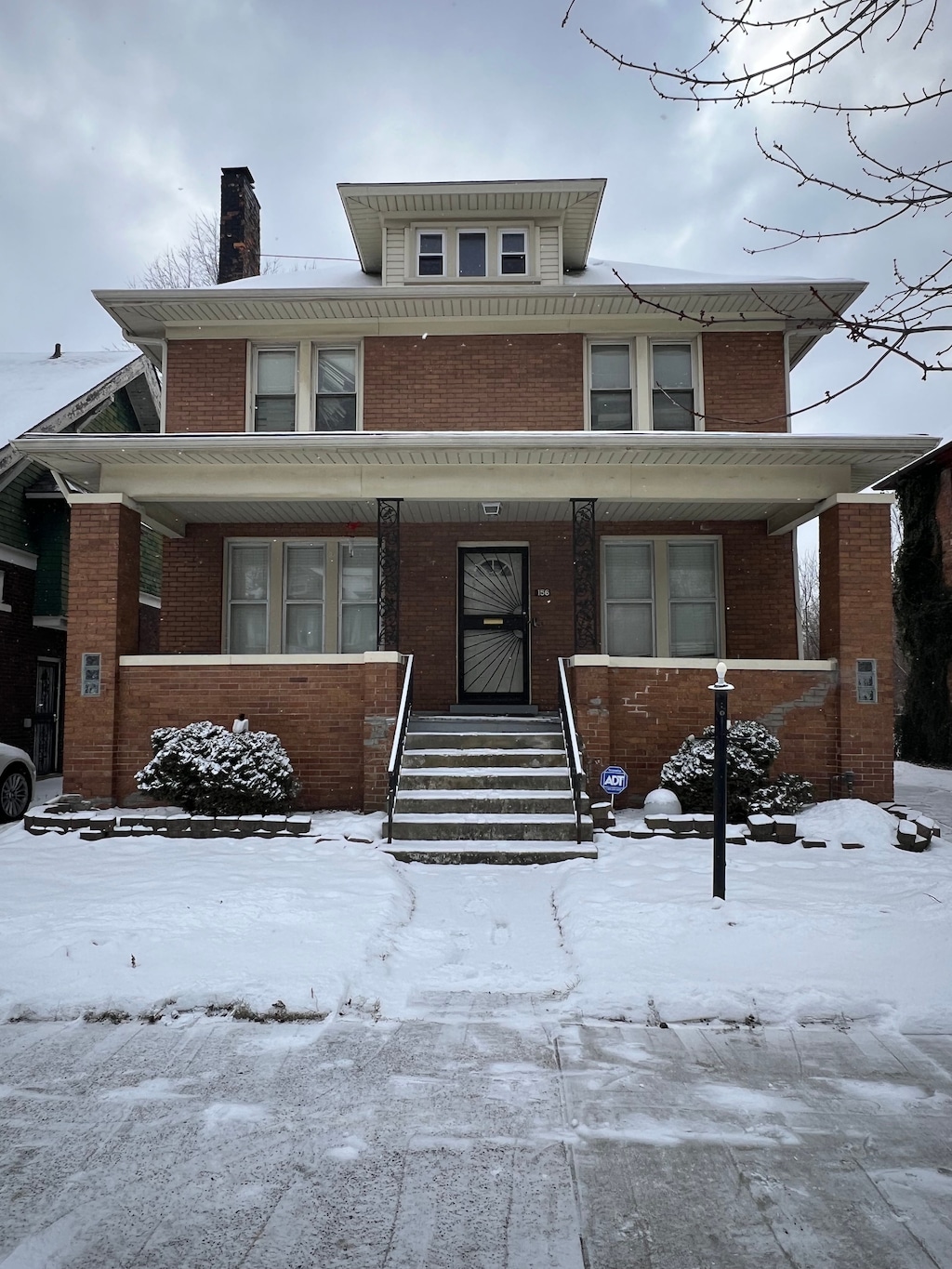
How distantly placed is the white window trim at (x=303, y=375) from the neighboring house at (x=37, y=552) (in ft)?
13.2

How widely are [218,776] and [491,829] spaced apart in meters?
2.87

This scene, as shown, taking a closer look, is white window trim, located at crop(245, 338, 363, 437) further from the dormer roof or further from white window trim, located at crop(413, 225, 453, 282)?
the dormer roof

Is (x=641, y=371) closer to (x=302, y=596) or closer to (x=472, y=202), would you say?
(x=472, y=202)

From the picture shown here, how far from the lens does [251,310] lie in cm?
1157

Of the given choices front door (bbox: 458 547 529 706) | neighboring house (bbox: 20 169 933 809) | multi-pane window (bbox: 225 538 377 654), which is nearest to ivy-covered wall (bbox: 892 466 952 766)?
neighboring house (bbox: 20 169 933 809)

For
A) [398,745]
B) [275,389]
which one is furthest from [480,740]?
[275,389]

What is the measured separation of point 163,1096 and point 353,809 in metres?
6.15

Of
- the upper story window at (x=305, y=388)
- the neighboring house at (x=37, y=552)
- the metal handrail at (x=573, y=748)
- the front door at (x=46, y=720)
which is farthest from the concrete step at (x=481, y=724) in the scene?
the front door at (x=46, y=720)

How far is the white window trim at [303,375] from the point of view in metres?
11.8

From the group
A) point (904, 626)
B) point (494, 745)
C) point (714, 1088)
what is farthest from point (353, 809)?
point (904, 626)

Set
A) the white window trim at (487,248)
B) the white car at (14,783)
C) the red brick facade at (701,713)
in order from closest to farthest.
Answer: the red brick facade at (701,713)
the white car at (14,783)
the white window trim at (487,248)

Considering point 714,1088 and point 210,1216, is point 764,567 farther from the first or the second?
point 210,1216

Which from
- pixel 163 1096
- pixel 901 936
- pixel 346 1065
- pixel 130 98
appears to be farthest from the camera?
pixel 130 98

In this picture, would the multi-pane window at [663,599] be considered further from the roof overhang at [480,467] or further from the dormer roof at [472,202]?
the dormer roof at [472,202]
